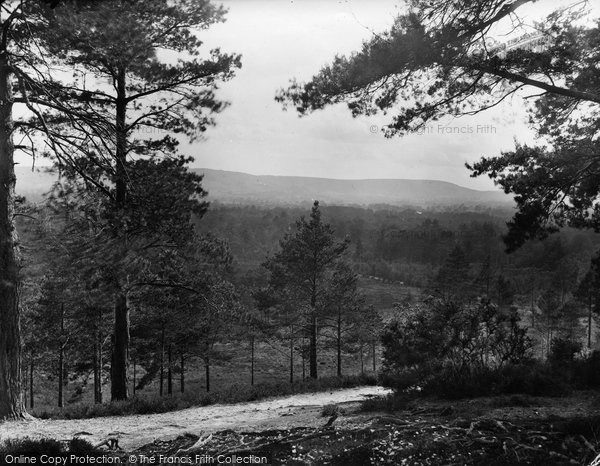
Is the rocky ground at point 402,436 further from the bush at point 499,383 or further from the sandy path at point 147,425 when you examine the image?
the bush at point 499,383

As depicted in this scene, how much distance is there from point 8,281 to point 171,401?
5309 mm

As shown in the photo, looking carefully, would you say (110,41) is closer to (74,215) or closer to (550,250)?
(74,215)

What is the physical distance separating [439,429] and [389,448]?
3.09ft

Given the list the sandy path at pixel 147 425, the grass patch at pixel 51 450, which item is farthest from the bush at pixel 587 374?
the grass patch at pixel 51 450

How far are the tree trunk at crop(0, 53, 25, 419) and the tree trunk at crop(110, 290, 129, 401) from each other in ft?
12.9

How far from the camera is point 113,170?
8.44m

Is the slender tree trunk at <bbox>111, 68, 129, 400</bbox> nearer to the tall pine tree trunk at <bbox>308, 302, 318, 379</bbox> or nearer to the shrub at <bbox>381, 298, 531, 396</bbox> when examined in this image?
the shrub at <bbox>381, 298, 531, 396</bbox>

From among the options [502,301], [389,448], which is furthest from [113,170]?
[502,301]

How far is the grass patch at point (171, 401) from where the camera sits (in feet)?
33.8

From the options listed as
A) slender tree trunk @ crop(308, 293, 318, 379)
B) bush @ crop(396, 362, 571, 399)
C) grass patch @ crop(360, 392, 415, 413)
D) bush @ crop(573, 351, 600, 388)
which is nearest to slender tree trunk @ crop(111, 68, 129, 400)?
grass patch @ crop(360, 392, 415, 413)

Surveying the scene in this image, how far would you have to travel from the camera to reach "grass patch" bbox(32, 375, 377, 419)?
406 inches

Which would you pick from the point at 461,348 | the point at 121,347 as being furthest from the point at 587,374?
the point at 121,347

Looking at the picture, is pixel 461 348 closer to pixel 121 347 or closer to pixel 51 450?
pixel 121 347

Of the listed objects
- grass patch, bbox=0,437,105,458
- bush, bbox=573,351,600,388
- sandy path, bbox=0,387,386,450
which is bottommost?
sandy path, bbox=0,387,386,450
